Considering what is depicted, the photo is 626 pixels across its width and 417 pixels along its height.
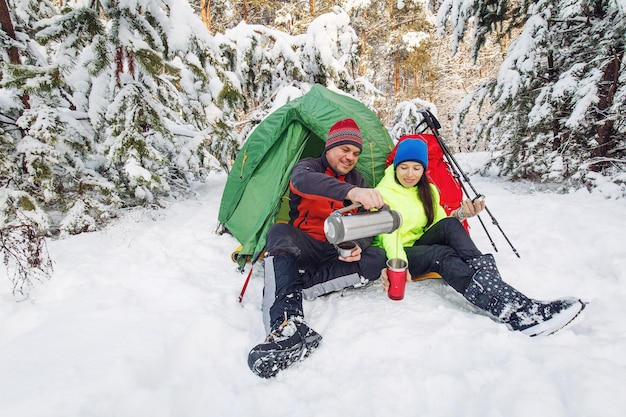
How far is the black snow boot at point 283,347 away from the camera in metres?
1.79

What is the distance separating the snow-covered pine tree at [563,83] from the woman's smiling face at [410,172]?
2992 millimetres

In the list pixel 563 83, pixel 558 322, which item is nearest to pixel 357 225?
pixel 558 322

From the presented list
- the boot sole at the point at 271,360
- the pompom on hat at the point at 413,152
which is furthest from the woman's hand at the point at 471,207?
the boot sole at the point at 271,360

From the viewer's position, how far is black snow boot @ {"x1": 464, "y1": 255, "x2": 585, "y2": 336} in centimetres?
192

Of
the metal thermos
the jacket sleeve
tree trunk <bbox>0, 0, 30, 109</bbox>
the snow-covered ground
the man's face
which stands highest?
tree trunk <bbox>0, 0, 30, 109</bbox>

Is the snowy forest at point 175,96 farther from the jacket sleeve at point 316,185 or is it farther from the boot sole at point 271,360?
the jacket sleeve at point 316,185

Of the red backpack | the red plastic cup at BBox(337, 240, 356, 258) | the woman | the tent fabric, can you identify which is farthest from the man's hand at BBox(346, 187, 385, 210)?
the red backpack

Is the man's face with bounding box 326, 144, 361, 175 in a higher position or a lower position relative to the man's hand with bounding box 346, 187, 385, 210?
higher

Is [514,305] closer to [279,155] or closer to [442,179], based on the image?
[442,179]

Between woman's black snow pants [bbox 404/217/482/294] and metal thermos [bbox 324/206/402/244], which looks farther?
woman's black snow pants [bbox 404/217/482/294]

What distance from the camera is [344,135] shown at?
2.59 m

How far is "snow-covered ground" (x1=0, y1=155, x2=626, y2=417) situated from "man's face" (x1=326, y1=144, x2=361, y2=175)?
40.7 inches

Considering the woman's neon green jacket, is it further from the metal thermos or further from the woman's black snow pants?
the metal thermos

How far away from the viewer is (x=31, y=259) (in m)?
2.40
